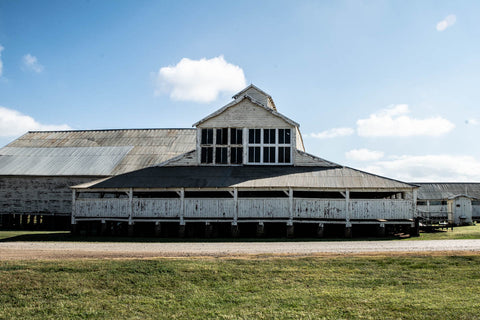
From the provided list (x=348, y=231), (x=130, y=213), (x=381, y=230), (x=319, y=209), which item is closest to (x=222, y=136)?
(x=130, y=213)

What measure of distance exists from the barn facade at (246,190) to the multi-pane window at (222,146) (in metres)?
0.07

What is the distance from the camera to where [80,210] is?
28516 millimetres

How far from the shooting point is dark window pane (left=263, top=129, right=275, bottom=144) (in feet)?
103

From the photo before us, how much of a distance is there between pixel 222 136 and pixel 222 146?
29.8 inches

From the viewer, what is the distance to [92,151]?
39750 mm

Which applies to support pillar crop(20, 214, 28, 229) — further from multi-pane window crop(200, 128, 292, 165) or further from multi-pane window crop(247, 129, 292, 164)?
multi-pane window crop(247, 129, 292, 164)

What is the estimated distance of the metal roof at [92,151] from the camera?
36562mm

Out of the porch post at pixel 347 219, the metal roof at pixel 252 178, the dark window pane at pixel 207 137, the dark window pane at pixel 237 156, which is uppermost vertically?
the dark window pane at pixel 207 137

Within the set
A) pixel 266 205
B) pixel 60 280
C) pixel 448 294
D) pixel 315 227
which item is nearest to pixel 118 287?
pixel 60 280

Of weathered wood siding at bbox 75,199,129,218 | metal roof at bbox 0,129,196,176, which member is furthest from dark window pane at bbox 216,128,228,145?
weathered wood siding at bbox 75,199,129,218

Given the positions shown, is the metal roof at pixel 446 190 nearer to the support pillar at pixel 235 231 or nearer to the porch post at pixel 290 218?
the porch post at pixel 290 218

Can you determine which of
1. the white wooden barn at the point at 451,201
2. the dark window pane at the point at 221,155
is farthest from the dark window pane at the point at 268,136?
the white wooden barn at the point at 451,201

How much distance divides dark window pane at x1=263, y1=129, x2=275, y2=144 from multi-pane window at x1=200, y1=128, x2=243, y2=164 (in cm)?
Answer: 179

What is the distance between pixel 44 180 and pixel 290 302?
31.6 meters
